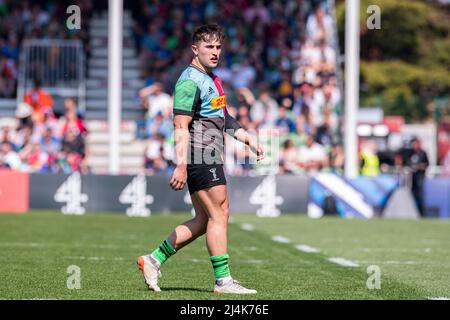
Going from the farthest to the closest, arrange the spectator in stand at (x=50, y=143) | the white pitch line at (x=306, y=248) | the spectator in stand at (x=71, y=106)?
the spectator in stand at (x=71, y=106)
the spectator in stand at (x=50, y=143)
the white pitch line at (x=306, y=248)

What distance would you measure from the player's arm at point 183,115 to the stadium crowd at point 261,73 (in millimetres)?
13633

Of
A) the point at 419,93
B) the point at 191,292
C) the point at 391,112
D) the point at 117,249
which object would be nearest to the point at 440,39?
the point at 419,93

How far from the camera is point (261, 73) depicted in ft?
91.1

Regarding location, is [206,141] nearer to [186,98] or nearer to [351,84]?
[186,98]

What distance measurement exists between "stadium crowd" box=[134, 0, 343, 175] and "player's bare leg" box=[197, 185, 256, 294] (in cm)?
1350

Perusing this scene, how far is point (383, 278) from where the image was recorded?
10156 millimetres

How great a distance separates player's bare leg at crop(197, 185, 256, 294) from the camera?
28.1ft

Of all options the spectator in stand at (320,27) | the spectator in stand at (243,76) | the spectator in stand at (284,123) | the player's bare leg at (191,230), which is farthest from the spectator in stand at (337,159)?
the player's bare leg at (191,230)

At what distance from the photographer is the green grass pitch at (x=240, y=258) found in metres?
8.91

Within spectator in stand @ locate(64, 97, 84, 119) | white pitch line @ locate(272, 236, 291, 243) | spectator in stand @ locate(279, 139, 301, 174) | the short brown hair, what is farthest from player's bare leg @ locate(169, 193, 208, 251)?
spectator in stand @ locate(64, 97, 84, 119)

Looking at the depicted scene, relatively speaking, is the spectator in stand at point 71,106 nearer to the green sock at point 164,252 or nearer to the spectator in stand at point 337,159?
the spectator in stand at point 337,159

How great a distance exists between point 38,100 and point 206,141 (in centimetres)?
1808
